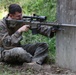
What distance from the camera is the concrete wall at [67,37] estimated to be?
6.07 meters

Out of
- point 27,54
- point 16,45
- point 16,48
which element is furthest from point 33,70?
point 16,45

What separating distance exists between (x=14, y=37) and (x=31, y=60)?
2.08 ft

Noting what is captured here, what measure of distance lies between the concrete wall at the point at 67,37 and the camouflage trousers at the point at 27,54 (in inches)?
22.3

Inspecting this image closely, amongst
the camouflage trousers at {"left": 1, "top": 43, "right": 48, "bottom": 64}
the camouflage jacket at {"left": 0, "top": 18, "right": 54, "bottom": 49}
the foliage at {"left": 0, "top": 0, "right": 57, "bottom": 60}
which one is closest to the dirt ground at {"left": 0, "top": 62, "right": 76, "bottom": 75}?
the camouflage trousers at {"left": 1, "top": 43, "right": 48, "bottom": 64}

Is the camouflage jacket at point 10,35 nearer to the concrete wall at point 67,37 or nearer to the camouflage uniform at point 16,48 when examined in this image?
the camouflage uniform at point 16,48

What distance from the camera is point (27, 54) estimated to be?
265 inches

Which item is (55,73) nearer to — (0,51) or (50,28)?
(50,28)

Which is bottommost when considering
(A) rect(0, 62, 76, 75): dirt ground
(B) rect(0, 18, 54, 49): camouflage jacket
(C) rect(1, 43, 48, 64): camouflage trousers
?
(A) rect(0, 62, 76, 75): dirt ground

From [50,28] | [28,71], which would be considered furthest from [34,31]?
[28,71]

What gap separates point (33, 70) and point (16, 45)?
82 cm

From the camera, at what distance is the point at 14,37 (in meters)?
6.61

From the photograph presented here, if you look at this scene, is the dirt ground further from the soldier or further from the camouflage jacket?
the camouflage jacket

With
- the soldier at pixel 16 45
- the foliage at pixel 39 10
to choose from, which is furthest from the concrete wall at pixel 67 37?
the foliage at pixel 39 10

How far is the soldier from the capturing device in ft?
21.6
